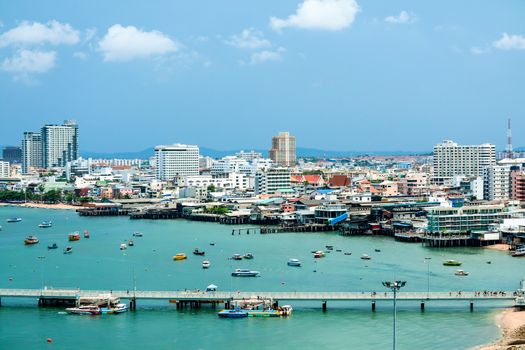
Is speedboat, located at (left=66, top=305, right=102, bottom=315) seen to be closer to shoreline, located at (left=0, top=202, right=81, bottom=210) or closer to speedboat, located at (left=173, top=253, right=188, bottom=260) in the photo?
speedboat, located at (left=173, top=253, right=188, bottom=260)

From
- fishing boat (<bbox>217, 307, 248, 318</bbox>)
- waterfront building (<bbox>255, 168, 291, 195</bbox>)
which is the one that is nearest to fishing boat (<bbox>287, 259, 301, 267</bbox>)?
fishing boat (<bbox>217, 307, 248, 318</bbox>)

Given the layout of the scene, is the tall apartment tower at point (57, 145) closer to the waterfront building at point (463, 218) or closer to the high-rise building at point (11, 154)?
the high-rise building at point (11, 154)

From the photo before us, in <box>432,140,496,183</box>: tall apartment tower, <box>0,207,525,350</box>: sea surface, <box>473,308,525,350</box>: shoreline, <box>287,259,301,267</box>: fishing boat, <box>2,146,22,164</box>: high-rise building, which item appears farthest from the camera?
<box>2,146,22,164</box>: high-rise building

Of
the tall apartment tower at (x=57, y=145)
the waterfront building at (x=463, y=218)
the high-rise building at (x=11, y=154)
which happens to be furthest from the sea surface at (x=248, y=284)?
the high-rise building at (x=11, y=154)

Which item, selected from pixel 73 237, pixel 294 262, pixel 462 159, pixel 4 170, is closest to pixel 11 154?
pixel 4 170

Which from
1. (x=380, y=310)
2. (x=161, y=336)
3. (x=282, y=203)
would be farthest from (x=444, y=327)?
(x=282, y=203)

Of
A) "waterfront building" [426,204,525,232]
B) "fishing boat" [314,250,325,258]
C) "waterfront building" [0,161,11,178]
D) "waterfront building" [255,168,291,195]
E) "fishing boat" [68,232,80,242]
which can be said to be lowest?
"fishing boat" [314,250,325,258]
